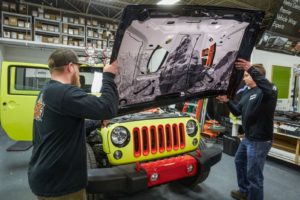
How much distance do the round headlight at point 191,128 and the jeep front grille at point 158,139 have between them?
0.12 m

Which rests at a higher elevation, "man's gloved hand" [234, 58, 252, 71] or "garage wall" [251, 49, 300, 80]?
"garage wall" [251, 49, 300, 80]

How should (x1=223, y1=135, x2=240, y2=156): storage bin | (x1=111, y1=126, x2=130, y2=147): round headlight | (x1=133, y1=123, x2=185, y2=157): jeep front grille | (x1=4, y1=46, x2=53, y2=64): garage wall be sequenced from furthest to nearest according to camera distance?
1. (x1=4, y1=46, x2=53, y2=64): garage wall
2. (x1=223, y1=135, x2=240, y2=156): storage bin
3. (x1=133, y1=123, x2=185, y2=157): jeep front grille
4. (x1=111, y1=126, x2=130, y2=147): round headlight

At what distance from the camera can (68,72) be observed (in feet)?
4.98

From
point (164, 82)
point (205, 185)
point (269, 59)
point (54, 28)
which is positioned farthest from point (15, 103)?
point (269, 59)

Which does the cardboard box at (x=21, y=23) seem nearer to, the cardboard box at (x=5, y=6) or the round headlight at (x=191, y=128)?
the cardboard box at (x=5, y=6)

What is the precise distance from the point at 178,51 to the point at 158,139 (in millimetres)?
1122

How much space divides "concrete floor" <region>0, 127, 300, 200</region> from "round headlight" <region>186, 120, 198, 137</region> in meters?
0.90

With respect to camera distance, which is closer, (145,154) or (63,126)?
(63,126)

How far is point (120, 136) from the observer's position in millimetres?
2359

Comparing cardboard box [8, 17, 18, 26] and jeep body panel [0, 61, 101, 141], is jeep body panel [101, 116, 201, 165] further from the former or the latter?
cardboard box [8, 17, 18, 26]

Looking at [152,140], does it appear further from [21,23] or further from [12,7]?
[12,7]

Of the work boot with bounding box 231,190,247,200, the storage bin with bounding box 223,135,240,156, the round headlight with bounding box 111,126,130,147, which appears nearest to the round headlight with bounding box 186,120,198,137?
the round headlight with bounding box 111,126,130,147

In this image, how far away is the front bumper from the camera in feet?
6.52

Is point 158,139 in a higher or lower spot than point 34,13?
lower
